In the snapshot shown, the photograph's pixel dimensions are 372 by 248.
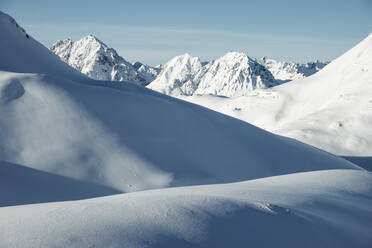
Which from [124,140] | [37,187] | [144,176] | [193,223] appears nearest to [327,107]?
[124,140]

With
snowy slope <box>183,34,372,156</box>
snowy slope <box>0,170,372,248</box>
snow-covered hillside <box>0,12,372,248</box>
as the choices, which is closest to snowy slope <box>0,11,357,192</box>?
snow-covered hillside <box>0,12,372,248</box>

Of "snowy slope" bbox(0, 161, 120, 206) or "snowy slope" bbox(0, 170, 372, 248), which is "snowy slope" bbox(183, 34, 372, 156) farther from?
"snowy slope" bbox(0, 170, 372, 248)

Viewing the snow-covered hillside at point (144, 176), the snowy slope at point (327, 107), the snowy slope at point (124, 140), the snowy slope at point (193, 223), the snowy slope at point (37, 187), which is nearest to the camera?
the snowy slope at point (193, 223)

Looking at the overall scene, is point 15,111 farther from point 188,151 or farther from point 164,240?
point 164,240

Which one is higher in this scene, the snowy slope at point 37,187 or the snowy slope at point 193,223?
the snowy slope at point 193,223

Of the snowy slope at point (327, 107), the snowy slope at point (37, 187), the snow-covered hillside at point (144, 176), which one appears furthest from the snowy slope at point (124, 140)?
the snowy slope at point (327, 107)

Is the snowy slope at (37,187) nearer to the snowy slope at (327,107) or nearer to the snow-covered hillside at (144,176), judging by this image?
the snow-covered hillside at (144,176)
